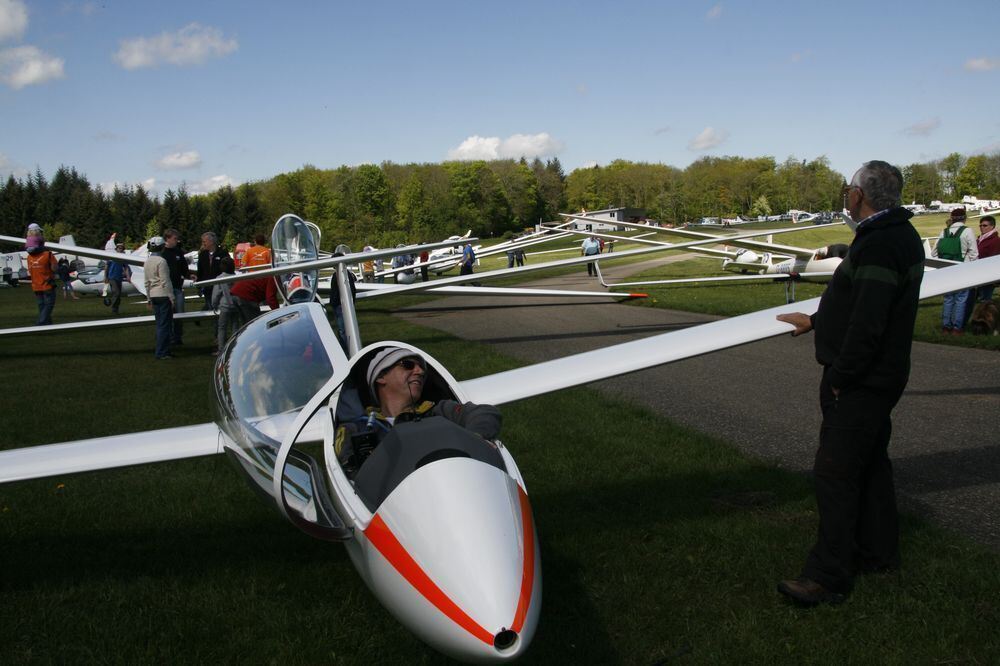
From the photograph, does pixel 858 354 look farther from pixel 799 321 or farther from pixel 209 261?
pixel 209 261

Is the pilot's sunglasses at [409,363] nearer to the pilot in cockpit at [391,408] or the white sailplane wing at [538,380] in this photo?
the pilot in cockpit at [391,408]

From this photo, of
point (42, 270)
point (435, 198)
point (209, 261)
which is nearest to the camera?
point (209, 261)

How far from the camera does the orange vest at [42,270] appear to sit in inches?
576

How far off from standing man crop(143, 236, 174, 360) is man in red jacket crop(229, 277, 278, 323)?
1.24m

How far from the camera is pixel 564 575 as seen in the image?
381 centimetres

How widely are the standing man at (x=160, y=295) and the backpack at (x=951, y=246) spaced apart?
12536 millimetres

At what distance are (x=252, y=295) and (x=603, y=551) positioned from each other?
8.63 m

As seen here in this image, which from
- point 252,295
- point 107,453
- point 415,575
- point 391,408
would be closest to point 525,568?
point 415,575

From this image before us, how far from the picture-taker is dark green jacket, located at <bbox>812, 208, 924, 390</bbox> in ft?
10.3

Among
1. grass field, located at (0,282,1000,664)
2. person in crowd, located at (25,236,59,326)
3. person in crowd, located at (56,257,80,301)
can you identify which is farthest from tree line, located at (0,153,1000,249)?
grass field, located at (0,282,1000,664)

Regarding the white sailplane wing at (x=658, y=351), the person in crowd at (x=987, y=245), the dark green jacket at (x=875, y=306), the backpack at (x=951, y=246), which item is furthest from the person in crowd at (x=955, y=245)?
the dark green jacket at (x=875, y=306)

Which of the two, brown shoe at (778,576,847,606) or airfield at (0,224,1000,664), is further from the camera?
brown shoe at (778,576,847,606)

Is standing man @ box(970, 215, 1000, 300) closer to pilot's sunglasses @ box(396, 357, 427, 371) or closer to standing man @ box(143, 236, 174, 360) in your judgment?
pilot's sunglasses @ box(396, 357, 427, 371)

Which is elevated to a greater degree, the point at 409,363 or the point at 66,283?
the point at 409,363
